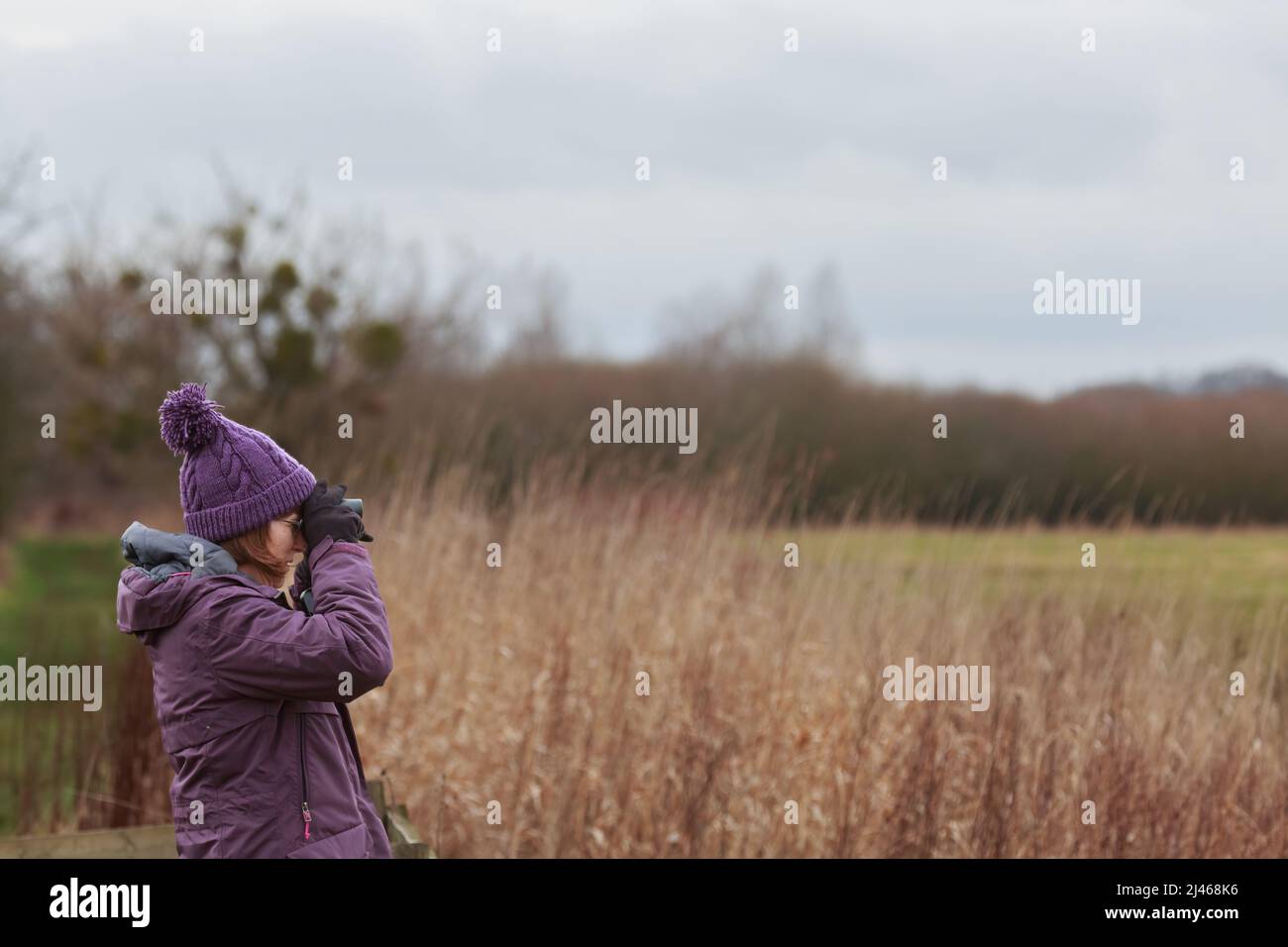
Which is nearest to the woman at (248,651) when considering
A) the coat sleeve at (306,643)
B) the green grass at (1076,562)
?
the coat sleeve at (306,643)

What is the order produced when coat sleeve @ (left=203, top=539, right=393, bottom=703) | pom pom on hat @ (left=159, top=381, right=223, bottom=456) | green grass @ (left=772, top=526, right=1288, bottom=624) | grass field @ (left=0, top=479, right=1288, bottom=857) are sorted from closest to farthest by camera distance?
coat sleeve @ (left=203, top=539, right=393, bottom=703) < pom pom on hat @ (left=159, top=381, right=223, bottom=456) < grass field @ (left=0, top=479, right=1288, bottom=857) < green grass @ (left=772, top=526, right=1288, bottom=624)

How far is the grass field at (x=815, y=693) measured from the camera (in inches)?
177

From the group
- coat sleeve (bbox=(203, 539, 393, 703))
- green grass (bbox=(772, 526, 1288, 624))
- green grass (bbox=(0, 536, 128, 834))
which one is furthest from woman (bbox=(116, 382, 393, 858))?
green grass (bbox=(772, 526, 1288, 624))

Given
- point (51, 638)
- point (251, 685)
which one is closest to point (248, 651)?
point (251, 685)

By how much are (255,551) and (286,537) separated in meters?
0.06

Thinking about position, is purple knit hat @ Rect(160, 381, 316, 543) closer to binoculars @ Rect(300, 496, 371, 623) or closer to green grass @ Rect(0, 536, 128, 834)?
binoculars @ Rect(300, 496, 371, 623)

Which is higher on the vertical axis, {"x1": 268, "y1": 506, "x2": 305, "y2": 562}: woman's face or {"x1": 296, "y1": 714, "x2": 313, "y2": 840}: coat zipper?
{"x1": 268, "y1": 506, "x2": 305, "y2": 562}: woman's face

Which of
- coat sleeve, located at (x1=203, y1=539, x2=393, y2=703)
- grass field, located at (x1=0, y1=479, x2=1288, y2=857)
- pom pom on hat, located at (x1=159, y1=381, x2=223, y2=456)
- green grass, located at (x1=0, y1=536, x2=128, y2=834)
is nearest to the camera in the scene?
coat sleeve, located at (x1=203, y1=539, x2=393, y2=703)

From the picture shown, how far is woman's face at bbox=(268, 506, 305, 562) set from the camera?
2.27 m

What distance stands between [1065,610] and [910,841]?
1210mm

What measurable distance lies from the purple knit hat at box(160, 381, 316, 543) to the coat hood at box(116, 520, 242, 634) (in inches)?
1.9
